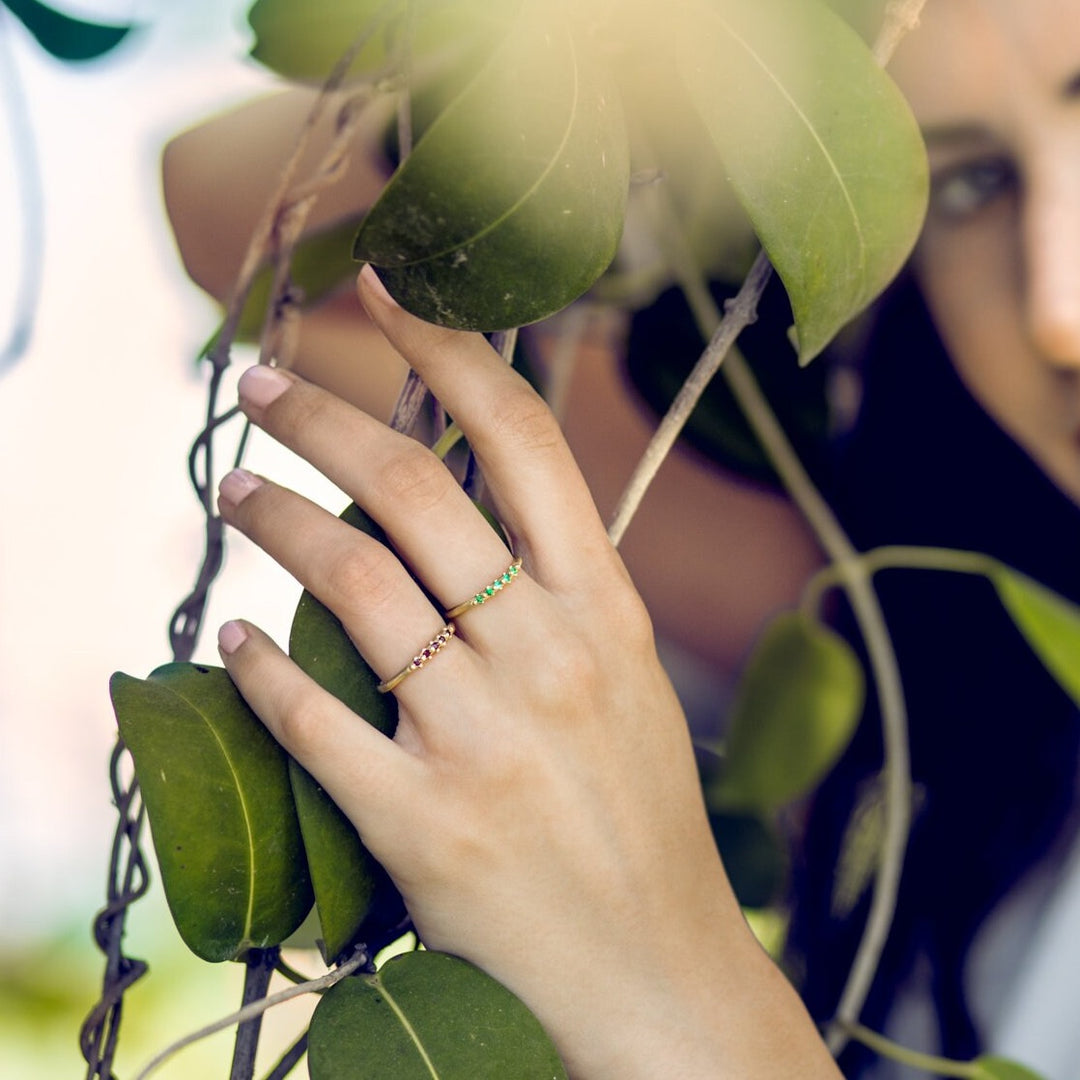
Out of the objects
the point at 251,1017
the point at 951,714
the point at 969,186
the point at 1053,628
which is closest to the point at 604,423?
the point at 951,714

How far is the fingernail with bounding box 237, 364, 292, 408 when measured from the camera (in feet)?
1.49

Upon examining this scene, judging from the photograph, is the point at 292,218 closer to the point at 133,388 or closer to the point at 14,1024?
the point at 133,388

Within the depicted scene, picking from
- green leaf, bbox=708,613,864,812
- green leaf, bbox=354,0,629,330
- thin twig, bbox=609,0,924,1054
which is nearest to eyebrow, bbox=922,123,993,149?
thin twig, bbox=609,0,924,1054

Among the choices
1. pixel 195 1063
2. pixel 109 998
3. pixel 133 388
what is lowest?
pixel 195 1063

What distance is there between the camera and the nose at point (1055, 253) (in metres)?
0.88

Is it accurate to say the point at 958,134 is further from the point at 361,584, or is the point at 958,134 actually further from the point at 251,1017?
the point at 251,1017

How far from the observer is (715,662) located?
1.97 m

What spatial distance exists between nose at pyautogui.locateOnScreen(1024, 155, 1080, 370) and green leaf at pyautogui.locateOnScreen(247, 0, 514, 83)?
581 mm

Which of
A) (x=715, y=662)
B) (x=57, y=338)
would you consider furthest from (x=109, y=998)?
(x=715, y=662)

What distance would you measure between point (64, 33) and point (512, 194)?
0.88 feet

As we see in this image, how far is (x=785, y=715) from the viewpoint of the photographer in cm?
91

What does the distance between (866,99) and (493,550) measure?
21 centimetres

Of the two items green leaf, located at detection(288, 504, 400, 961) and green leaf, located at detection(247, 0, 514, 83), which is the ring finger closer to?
green leaf, located at detection(288, 504, 400, 961)

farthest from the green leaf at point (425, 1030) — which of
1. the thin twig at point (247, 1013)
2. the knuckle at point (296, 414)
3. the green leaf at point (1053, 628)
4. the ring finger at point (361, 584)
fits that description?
the green leaf at point (1053, 628)
